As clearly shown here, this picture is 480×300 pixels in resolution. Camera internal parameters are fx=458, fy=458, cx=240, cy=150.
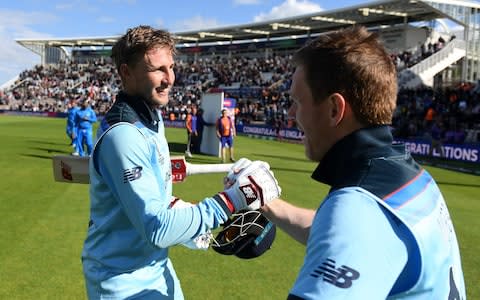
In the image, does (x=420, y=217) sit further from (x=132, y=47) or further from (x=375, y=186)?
(x=132, y=47)

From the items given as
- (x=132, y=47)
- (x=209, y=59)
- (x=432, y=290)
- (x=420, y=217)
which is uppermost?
(x=209, y=59)

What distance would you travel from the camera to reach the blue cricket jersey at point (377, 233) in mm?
1103

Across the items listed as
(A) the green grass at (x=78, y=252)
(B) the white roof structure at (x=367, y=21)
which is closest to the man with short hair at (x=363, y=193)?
(A) the green grass at (x=78, y=252)

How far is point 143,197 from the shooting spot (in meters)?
2.14

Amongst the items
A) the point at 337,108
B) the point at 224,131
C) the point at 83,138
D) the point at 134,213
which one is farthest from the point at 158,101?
the point at 83,138

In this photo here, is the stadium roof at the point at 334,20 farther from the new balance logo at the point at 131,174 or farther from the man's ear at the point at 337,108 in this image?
the man's ear at the point at 337,108

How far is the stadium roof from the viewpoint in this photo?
128ft

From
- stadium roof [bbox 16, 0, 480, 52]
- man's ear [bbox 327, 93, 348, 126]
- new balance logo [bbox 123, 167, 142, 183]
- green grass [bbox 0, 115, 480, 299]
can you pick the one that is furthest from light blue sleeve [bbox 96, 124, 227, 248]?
stadium roof [bbox 16, 0, 480, 52]

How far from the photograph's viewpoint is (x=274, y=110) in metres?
38.5

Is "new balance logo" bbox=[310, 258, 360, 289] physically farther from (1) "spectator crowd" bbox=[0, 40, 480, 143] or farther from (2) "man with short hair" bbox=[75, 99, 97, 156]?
(2) "man with short hair" bbox=[75, 99, 97, 156]

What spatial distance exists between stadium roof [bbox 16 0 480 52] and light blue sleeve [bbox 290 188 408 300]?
88.1 ft

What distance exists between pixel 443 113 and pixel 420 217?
2723 centimetres

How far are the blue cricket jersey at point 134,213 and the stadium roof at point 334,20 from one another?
83.5 feet

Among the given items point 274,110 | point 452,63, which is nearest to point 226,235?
point 274,110
